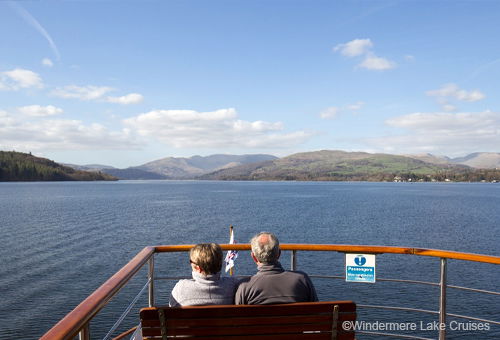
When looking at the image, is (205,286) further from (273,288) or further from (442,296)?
(442,296)

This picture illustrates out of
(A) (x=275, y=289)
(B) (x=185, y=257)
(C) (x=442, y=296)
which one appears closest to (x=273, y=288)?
(A) (x=275, y=289)

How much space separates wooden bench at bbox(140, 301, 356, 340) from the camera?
7.47ft

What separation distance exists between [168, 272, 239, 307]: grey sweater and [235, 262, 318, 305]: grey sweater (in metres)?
0.10

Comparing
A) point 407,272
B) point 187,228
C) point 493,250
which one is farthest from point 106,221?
point 493,250

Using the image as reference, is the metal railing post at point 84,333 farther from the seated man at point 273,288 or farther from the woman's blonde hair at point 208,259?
the seated man at point 273,288

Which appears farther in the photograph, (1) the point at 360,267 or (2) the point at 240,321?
(1) the point at 360,267

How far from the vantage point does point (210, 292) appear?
2.86m

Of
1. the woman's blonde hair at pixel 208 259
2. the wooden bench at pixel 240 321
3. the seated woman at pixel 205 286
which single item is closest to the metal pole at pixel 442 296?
the wooden bench at pixel 240 321

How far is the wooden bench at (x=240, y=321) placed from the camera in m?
2.28

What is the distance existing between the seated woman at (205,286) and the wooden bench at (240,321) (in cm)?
49

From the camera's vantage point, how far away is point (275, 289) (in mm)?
2822

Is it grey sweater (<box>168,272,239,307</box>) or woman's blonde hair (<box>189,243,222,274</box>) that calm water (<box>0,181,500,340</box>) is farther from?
woman's blonde hair (<box>189,243,222,274</box>)

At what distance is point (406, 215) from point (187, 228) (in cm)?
3352

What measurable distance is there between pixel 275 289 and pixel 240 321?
0.57 metres
